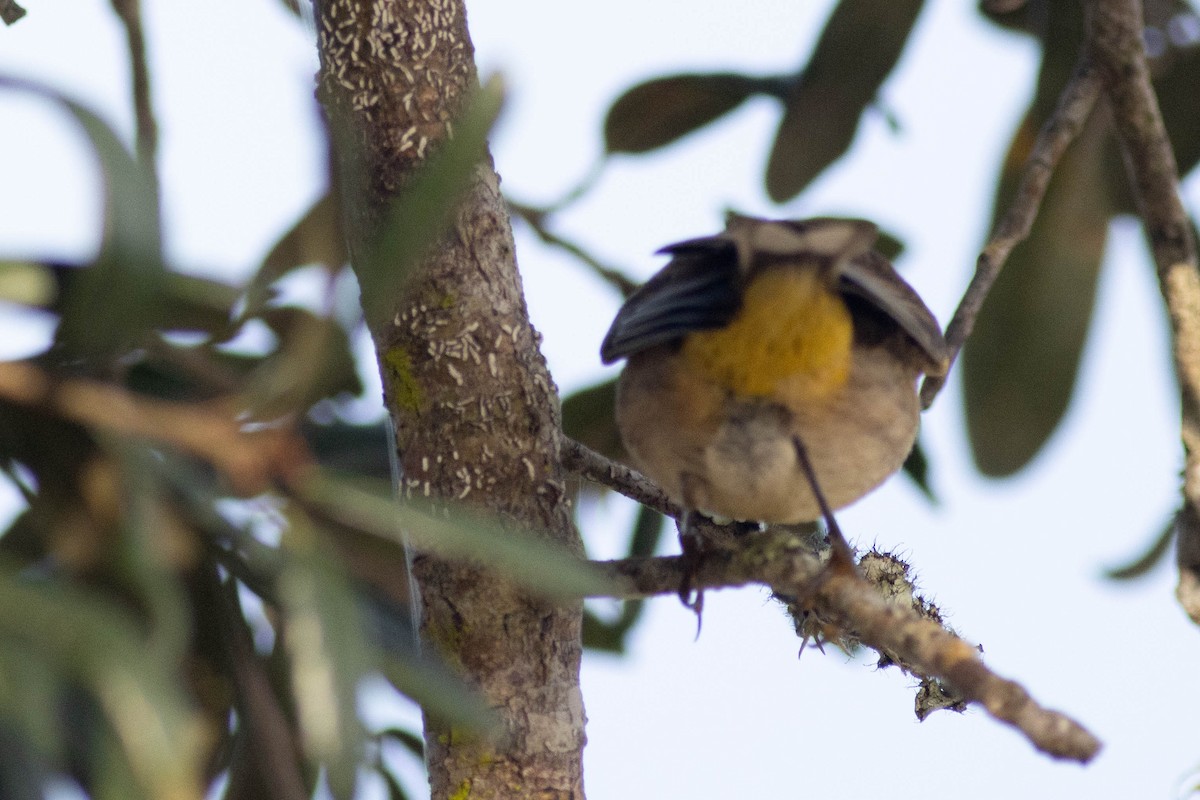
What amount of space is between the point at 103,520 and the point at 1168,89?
6.63 ft

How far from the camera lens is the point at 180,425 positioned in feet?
2.30

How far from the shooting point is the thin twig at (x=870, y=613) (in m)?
0.95

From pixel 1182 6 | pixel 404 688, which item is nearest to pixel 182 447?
pixel 404 688

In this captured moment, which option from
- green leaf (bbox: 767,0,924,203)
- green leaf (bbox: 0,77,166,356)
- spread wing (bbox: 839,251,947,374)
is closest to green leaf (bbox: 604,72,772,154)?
green leaf (bbox: 767,0,924,203)

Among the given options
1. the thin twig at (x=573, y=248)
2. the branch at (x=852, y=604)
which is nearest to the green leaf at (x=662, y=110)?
the thin twig at (x=573, y=248)

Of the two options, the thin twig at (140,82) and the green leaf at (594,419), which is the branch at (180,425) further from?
the green leaf at (594,419)

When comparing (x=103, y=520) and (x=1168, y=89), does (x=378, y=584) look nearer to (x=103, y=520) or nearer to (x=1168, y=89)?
(x=103, y=520)

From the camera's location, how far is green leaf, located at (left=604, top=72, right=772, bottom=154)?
86.4 inches

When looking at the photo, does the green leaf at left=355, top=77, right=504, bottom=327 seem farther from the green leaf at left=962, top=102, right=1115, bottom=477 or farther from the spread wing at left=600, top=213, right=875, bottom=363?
the green leaf at left=962, top=102, right=1115, bottom=477

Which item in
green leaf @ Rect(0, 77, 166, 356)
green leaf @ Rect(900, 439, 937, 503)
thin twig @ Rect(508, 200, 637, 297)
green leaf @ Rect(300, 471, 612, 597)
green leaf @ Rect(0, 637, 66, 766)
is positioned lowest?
green leaf @ Rect(0, 637, 66, 766)

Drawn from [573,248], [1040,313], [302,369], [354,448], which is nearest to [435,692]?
[302,369]

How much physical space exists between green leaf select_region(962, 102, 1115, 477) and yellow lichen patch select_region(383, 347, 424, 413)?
1173mm

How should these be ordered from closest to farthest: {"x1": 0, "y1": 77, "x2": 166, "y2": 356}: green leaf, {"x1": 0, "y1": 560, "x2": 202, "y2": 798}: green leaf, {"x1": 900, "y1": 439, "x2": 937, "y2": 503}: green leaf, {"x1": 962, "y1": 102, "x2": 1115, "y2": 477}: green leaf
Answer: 1. {"x1": 0, "y1": 560, "x2": 202, "y2": 798}: green leaf
2. {"x1": 0, "y1": 77, "x2": 166, "y2": 356}: green leaf
3. {"x1": 900, "y1": 439, "x2": 937, "y2": 503}: green leaf
4. {"x1": 962, "y1": 102, "x2": 1115, "y2": 477}: green leaf

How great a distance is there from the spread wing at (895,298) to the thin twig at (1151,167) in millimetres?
290
